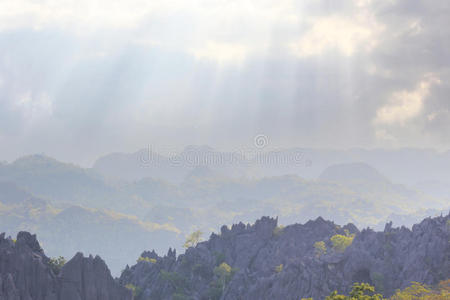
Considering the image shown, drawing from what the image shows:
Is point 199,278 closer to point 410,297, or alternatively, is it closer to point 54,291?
point 54,291

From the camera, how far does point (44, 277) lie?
458 ft

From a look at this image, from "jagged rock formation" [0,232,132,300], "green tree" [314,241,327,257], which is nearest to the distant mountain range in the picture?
"jagged rock formation" [0,232,132,300]

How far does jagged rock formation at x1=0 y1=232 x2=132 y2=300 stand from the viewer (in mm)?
135250

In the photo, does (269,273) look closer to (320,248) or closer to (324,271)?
(320,248)

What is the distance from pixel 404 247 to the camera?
16938 cm

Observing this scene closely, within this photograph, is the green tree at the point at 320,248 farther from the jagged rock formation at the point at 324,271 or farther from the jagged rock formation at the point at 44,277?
the jagged rock formation at the point at 44,277

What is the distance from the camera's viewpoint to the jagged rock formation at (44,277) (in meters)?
135

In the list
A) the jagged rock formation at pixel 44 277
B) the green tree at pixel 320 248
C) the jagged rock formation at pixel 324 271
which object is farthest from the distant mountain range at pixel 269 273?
the green tree at pixel 320 248

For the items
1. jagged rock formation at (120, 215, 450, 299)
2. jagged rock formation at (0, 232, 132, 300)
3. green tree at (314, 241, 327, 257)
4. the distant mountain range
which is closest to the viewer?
jagged rock formation at (0, 232, 132, 300)

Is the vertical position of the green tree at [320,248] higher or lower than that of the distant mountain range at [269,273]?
higher

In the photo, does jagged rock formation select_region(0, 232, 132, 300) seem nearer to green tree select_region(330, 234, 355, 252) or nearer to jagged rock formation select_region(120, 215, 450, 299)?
jagged rock formation select_region(120, 215, 450, 299)

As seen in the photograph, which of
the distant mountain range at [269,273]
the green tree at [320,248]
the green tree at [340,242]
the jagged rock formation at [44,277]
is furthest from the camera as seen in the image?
the green tree at [340,242]

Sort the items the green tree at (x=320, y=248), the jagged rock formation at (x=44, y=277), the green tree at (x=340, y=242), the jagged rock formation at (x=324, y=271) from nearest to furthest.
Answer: the jagged rock formation at (x=44, y=277)
the jagged rock formation at (x=324, y=271)
the green tree at (x=320, y=248)
the green tree at (x=340, y=242)

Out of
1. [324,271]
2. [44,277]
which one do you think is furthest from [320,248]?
[44,277]
